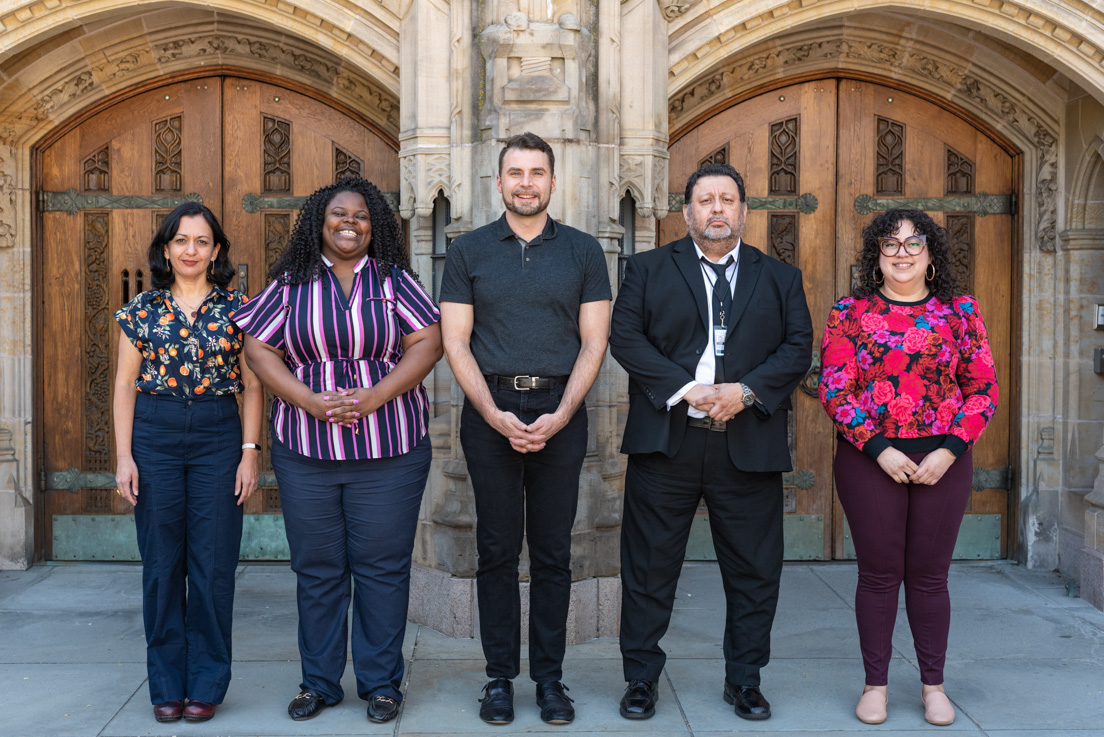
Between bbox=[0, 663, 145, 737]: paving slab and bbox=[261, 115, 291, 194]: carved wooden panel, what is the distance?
8.23ft

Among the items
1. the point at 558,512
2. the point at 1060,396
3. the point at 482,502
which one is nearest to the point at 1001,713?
the point at 558,512

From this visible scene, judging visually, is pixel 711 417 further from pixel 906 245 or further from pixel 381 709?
pixel 381 709

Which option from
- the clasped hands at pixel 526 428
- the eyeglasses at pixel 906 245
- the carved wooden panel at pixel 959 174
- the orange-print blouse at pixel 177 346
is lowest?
the clasped hands at pixel 526 428

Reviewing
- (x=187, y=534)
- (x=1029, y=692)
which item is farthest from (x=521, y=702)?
(x=1029, y=692)

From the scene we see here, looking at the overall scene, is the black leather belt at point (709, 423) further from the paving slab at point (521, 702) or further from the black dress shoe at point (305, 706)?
the black dress shoe at point (305, 706)

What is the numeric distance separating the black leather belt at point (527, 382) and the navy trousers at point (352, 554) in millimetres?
350

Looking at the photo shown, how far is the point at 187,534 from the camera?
341 cm

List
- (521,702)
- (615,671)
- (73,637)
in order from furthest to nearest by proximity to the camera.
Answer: (73,637)
(615,671)
(521,702)

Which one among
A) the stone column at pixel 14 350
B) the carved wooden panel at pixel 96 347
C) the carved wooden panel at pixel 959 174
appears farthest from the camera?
the carved wooden panel at pixel 959 174

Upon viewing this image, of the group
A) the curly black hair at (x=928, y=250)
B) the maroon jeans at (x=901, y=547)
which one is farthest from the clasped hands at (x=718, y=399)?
the curly black hair at (x=928, y=250)

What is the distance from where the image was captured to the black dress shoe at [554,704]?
3.40m

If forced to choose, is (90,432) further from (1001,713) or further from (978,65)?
(978,65)

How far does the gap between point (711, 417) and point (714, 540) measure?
1.44 feet

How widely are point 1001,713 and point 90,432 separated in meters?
4.43
